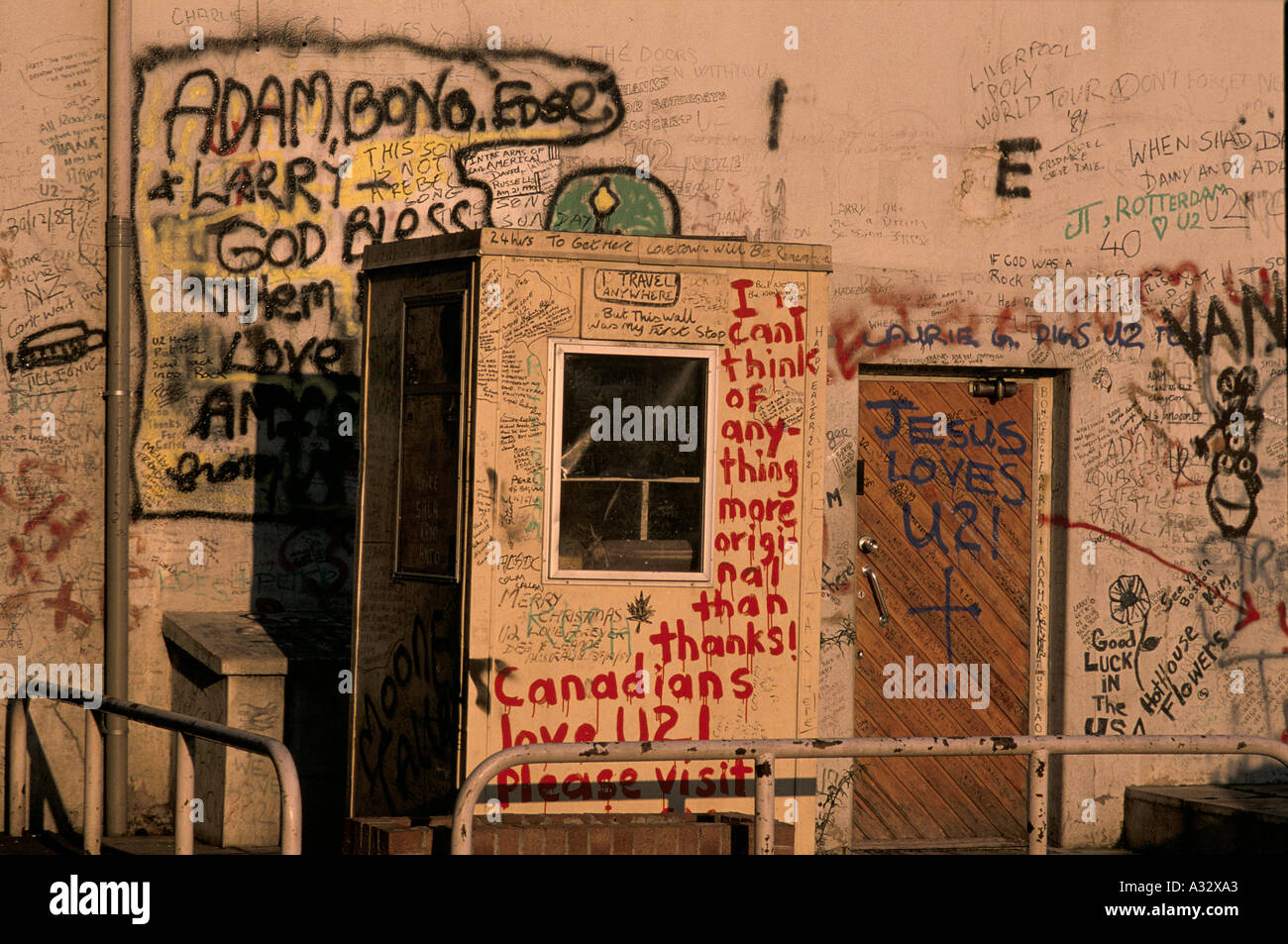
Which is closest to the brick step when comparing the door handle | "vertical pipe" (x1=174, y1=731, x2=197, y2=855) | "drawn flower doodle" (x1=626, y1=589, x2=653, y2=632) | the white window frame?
"vertical pipe" (x1=174, y1=731, x2=197, y2=855)

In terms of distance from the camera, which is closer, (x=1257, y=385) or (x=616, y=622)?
(x=616, y=622)

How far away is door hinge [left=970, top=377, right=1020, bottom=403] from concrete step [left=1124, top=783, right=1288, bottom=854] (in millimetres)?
2350

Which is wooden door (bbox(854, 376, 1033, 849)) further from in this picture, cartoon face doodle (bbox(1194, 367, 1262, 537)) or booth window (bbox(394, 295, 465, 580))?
booth window (bbox(394, 295, 465, 580))

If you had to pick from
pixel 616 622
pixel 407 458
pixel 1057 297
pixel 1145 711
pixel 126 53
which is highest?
pixel 126 53

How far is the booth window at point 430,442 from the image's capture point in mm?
6398

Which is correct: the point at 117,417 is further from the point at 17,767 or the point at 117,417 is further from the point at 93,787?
the point at 93,787

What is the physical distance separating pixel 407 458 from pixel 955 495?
355 cm

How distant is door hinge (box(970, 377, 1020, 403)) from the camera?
355 inches

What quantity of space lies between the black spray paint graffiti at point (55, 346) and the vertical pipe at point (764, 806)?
4702mm

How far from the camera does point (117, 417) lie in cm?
818

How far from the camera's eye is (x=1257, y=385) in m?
9.30

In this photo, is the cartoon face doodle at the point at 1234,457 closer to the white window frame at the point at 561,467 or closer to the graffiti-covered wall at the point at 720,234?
the graffiti-covered wall at the point at 720,234
